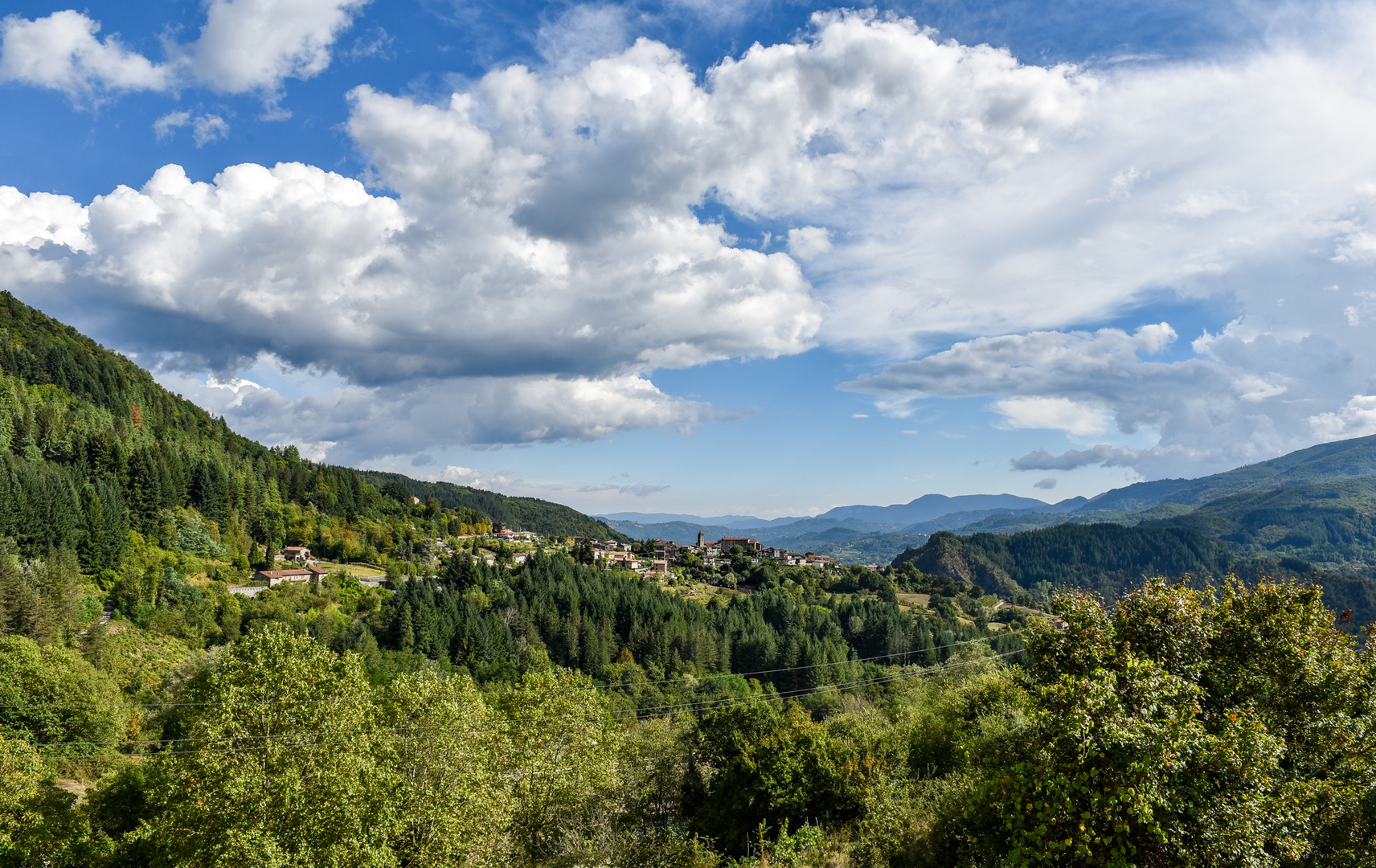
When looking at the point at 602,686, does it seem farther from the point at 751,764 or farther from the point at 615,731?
the point at 751,764

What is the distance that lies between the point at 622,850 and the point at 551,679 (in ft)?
33.9

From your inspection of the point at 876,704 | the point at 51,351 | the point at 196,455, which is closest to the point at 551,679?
Answer: the point at 876,704

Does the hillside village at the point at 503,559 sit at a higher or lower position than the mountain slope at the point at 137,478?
lower

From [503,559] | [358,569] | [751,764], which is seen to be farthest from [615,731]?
[503,559]

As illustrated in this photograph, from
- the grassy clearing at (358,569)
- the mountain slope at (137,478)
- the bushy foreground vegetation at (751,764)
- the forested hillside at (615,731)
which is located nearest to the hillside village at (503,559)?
the grassy clearing at (358,569)

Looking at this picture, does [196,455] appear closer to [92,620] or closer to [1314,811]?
[92,620]

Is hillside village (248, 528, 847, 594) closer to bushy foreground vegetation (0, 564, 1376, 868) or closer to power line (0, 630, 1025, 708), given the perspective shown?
power line (0, 630, 1025, 708)

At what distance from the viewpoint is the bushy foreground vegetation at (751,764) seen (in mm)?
10844

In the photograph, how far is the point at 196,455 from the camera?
475ft

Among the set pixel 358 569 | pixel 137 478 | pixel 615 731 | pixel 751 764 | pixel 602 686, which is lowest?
pixel 602 686

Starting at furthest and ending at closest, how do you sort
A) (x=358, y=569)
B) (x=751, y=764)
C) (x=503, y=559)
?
(x=503, y=559) → (x=358, y=569) → (x=751, y=764)

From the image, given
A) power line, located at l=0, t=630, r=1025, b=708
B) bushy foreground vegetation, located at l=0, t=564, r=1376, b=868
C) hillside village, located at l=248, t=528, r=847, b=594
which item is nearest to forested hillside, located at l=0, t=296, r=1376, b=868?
bushy foreground vegetation, located at l=0, t=564, r=1376, b=868

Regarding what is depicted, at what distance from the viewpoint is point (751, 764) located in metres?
36.2

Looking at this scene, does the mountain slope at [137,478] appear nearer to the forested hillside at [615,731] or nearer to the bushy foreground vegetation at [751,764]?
the forested hillside at [615,731]
